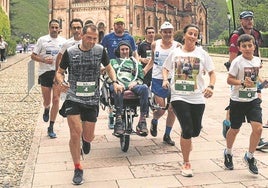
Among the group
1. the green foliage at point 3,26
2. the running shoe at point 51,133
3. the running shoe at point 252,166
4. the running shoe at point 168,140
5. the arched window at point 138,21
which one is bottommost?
the running shoe at point 252,166

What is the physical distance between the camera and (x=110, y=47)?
8484mm

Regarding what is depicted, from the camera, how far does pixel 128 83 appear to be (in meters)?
7.23

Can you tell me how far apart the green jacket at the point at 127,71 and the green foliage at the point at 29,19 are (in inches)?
3616

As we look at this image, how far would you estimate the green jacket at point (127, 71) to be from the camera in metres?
7.27

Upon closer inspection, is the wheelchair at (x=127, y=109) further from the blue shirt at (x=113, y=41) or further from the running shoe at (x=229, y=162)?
the running shoe at (x=229, y=162)

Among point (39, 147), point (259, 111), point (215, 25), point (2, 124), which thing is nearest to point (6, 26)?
point (2, 124)

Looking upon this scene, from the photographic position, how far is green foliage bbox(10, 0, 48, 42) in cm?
10246

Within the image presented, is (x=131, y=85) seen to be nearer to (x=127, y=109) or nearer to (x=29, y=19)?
(x=127, y=109)

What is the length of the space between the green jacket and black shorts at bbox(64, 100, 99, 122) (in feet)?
4.45

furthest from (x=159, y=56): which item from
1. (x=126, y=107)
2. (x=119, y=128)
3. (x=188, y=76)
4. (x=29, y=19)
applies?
(x=29, y=19)

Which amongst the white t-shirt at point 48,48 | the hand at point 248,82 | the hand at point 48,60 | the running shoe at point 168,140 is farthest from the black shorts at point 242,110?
the white t-shirt at point 48,48

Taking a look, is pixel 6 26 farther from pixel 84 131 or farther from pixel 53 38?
pixel 84 131

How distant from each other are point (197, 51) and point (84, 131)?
186cm

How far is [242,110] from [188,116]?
0.74m
